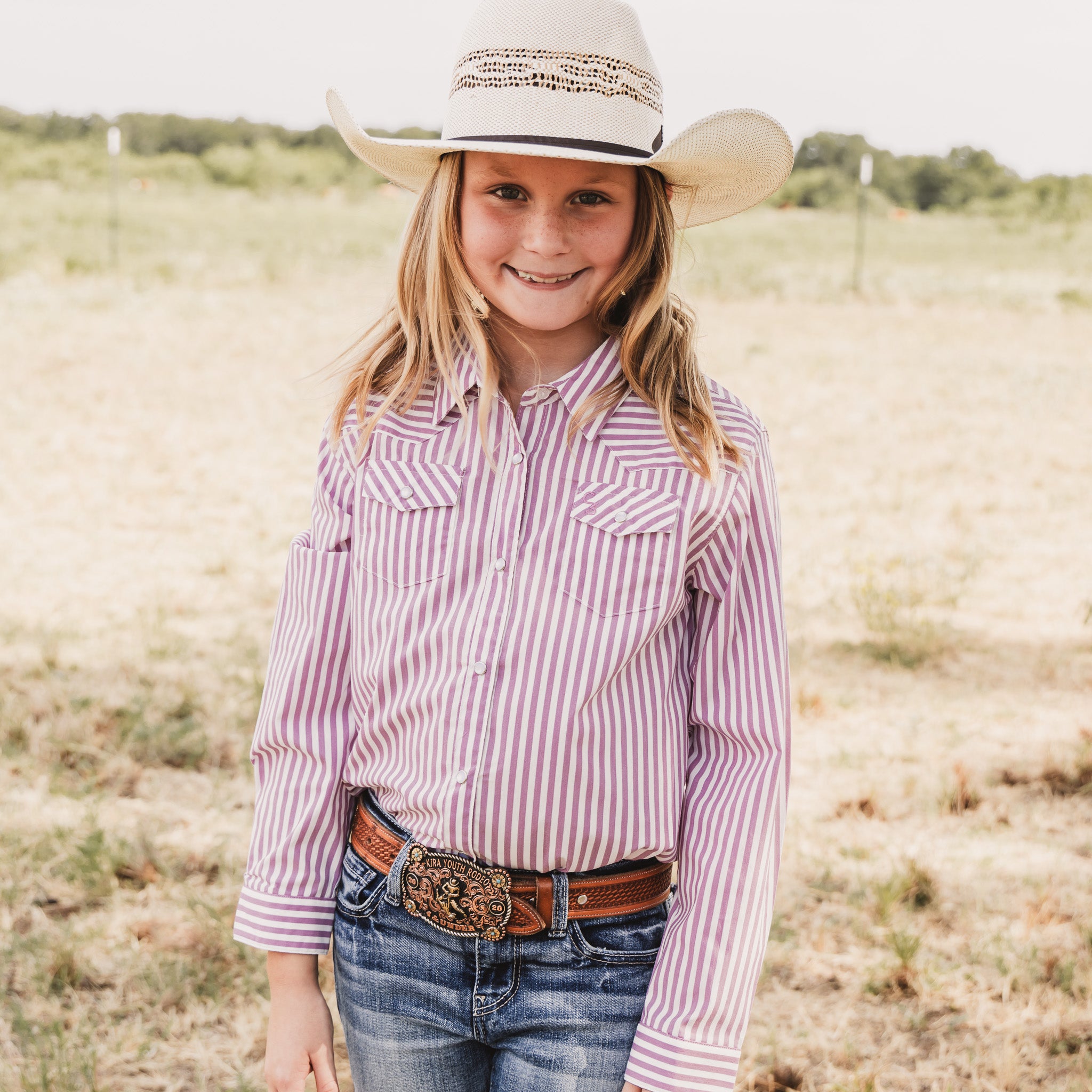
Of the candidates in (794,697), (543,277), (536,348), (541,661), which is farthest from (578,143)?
(794,697)

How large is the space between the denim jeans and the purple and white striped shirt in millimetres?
45

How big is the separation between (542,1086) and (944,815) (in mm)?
2442

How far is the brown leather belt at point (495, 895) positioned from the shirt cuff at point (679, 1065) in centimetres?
13

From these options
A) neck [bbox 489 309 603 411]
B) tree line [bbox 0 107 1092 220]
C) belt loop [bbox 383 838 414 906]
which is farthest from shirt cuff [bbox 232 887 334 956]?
tree line [bbox 0 107 1092 220]

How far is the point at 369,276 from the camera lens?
16.0 metres

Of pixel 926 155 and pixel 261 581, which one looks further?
pixel 926 155

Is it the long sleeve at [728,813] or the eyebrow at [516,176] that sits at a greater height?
the eyebrow at [516,176]

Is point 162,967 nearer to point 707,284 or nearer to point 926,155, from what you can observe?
point 707,284

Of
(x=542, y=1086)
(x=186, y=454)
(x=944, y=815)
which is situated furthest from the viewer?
(x=186, y=454)

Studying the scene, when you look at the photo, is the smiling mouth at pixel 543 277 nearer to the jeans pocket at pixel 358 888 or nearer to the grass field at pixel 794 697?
the grass field at pixel 794 697

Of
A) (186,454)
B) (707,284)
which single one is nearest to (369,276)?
(707,284)

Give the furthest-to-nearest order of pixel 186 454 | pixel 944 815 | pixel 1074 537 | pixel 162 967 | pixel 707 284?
1. pixel 707 284
2. pixel 186 454
3. pixel 1074 537
4. pixel 944 815
5. pixel 162 967

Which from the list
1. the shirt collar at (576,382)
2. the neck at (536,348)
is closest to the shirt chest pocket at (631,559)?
the shirt collar at (576,382)

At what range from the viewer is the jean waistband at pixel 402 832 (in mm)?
1301
